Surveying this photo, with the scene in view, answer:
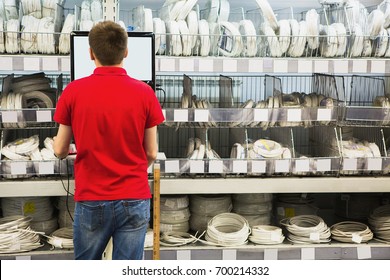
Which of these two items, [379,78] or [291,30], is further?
[379,78]

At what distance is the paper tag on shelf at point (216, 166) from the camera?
3.31m

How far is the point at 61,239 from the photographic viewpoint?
3273 mm

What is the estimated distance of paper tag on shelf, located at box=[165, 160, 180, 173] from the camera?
3262mm

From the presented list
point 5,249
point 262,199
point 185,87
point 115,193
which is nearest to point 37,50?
point 185,87

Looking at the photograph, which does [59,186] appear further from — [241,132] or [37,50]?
[241,132]

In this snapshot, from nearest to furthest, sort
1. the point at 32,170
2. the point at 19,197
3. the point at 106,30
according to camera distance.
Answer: the point at 106,30 < the point at 32,170 < the point at 19,197

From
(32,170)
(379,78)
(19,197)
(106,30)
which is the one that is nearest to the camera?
(106,30)

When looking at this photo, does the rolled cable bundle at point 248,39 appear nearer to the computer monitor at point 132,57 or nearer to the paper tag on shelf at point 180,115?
the paper tag on shelf at point 180,115

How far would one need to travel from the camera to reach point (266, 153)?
3381 millimetres

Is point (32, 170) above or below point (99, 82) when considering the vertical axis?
below

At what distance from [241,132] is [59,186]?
4.16 feet

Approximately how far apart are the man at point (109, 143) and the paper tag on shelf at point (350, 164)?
1.63m

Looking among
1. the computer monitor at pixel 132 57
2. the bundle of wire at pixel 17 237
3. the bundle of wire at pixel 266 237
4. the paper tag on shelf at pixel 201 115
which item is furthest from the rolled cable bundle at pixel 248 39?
the bundle of wire at pixel 17 237

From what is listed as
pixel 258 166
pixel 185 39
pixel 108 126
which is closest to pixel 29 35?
pixel 185 39
